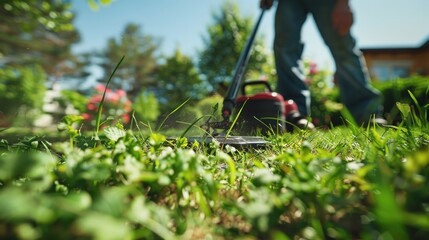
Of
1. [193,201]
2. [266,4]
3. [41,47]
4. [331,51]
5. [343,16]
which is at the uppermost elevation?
[41,47]

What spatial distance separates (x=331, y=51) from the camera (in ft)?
11.4

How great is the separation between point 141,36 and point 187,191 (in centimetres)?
4299

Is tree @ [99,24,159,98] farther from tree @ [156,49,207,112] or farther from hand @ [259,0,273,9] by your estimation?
hand @ [259,0,273,9]

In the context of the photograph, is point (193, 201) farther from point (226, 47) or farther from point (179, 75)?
point (179, 75)

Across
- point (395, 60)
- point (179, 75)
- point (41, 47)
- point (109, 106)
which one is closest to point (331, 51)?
point (109, 106)

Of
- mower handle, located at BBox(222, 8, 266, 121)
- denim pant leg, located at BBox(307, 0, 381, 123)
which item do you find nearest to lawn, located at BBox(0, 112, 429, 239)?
mower handle, located at BBox(222, 8, 266, 121)

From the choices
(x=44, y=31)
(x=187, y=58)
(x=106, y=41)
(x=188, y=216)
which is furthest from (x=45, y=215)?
(x=106, y=41)

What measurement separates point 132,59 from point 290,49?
37.8 metres

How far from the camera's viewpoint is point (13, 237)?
483 mm

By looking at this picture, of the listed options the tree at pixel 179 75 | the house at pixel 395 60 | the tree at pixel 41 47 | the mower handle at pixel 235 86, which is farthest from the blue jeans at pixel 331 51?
the tree at pixel 179 75

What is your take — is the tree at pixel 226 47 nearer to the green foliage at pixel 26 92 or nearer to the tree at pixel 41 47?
the tree at pixel 41 47

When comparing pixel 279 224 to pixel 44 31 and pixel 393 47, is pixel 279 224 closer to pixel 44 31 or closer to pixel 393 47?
Answer: pixel 393 47

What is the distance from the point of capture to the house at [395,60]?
58.3 feet

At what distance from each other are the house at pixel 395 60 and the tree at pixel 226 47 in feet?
21.4
